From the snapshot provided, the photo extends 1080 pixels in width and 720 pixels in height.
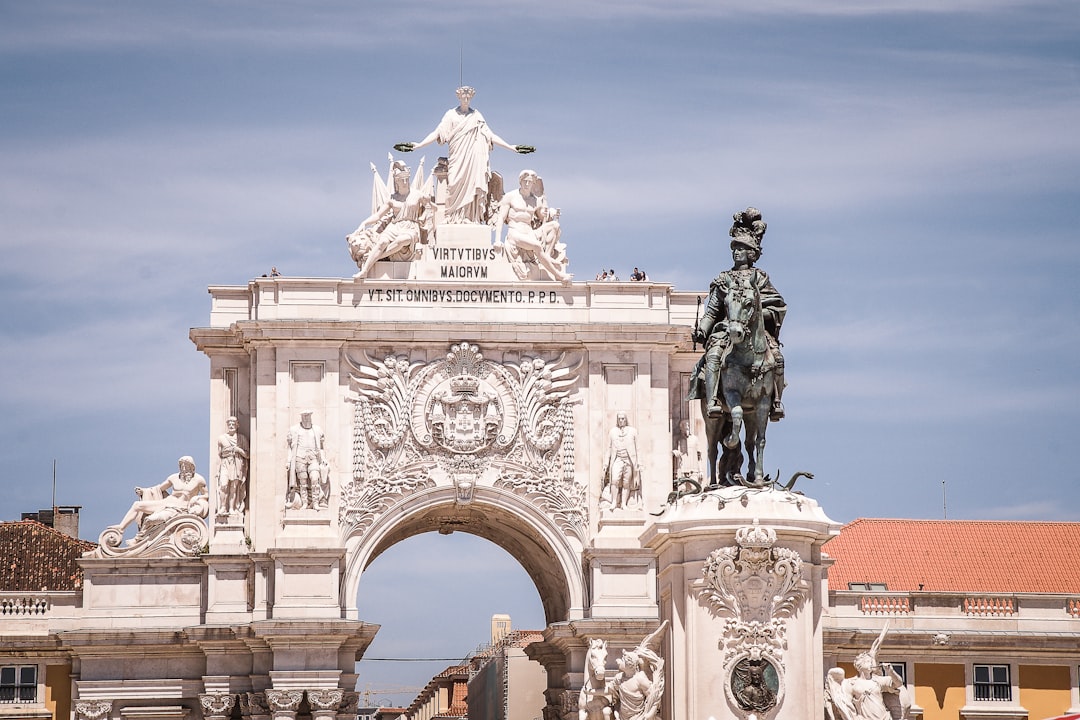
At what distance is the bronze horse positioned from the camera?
24.9 meters

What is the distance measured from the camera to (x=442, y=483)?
4759 cm

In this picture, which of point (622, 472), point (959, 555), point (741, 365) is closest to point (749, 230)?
point (741, 365)

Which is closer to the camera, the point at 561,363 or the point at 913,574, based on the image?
the point at 561,363

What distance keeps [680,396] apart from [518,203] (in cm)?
549

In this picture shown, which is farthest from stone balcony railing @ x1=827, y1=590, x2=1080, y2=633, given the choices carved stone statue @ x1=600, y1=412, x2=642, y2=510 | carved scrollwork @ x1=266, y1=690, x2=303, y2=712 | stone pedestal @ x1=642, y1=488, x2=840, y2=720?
stone pedestal @ x1=642, y1=488, x2=840, y2=720

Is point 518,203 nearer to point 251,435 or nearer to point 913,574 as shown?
point 251,435

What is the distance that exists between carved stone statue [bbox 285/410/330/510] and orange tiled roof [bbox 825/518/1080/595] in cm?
1423

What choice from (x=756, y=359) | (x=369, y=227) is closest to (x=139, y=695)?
(x=369, y=227)

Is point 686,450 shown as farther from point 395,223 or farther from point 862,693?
point 862,693

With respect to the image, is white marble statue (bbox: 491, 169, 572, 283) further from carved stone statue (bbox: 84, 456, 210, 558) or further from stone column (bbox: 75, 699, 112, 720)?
stone column (bbox: 75, 699, 112, 720)

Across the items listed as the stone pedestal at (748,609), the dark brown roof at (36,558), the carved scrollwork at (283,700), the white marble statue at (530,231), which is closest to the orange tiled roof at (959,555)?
the white marble statue at (530,231)

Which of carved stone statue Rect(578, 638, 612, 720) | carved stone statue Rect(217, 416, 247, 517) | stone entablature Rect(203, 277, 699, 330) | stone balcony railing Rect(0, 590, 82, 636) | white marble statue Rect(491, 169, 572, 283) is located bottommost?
carved stone statue Rect(578, 638, 612, 720)

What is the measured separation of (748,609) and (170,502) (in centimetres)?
2532

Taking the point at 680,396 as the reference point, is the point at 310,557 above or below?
below
